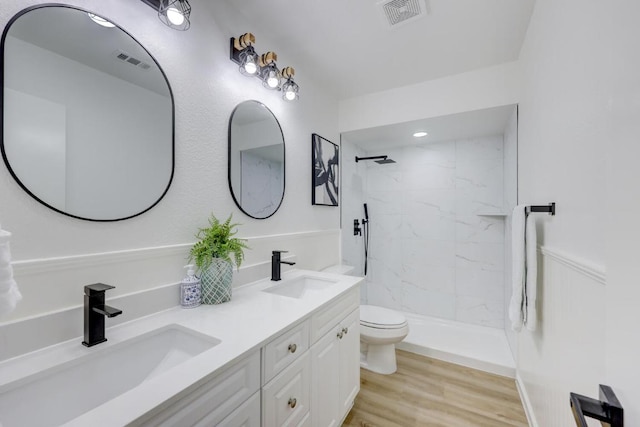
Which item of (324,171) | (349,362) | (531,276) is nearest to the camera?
(531,276)

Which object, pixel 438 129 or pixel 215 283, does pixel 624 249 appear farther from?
pixel 438 129

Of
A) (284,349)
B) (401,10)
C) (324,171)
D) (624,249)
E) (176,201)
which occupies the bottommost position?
(284,349)

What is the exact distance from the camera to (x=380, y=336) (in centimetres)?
199

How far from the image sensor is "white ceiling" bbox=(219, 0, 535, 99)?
4.86 ft

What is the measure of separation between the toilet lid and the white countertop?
0.81 meters

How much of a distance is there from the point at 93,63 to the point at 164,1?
1.31ft

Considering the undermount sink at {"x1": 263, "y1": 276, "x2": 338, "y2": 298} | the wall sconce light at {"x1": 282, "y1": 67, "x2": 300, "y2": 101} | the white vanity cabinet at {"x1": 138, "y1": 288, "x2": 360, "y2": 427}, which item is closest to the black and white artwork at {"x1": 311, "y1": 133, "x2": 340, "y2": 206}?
the wall sconce light at {"x1": 282, "y1": 67, "x2": 300, "y2": 101}

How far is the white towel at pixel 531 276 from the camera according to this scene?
127cm

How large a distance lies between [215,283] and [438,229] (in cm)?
258

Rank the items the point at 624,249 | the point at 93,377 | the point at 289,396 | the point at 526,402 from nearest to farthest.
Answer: the point at 624,249 < the point at 93,377 < the point at 289,396 < the point at 526,402

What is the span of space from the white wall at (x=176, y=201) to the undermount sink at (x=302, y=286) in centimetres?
23

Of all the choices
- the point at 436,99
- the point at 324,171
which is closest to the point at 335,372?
the point at 324,171

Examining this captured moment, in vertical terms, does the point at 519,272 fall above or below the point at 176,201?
below

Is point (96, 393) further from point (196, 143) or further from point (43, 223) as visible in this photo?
point (196, 143)
